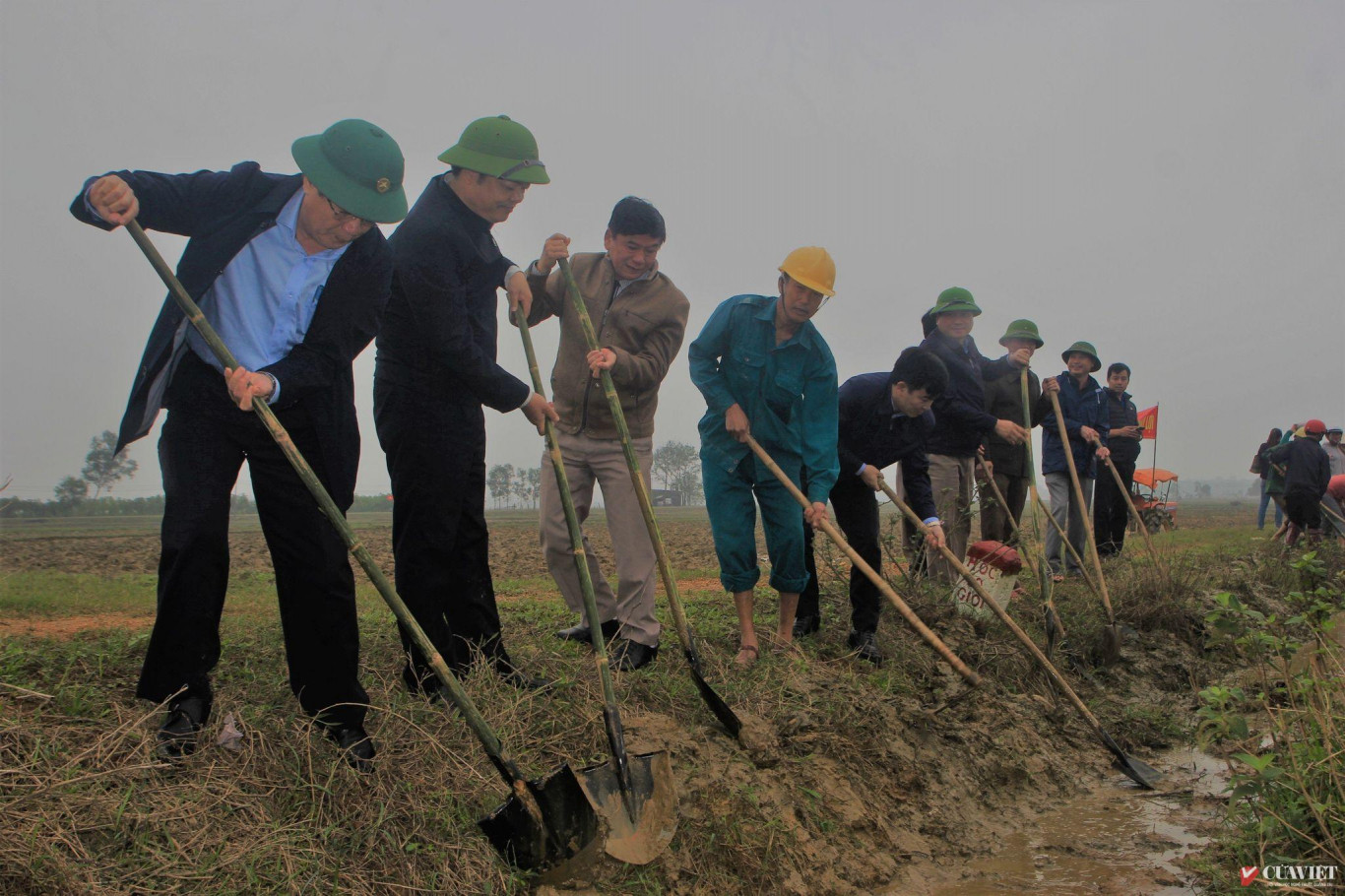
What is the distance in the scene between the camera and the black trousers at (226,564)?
271cm

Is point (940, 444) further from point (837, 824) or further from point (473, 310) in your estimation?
point (473, 310)

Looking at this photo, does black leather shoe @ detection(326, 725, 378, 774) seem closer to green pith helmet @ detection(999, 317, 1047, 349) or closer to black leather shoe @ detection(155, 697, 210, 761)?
black leather shoe @ detection(155, 697, 210, 761)

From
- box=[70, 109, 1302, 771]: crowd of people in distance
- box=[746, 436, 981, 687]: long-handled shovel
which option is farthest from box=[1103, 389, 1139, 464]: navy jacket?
box=[746, 436, 981, 687]: long-handled shovel

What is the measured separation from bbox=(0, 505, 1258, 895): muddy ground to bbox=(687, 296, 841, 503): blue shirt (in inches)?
39.2

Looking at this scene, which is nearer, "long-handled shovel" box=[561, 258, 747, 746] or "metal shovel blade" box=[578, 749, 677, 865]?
"metal shovel blade" box=[578, 749, 677, 865]

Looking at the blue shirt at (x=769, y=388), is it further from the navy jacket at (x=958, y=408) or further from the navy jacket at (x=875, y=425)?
the navy jacket at (x=958, y=408)

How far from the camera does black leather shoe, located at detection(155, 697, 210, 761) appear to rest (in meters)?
2.79

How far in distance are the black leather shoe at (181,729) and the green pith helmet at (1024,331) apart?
6024 millimetres

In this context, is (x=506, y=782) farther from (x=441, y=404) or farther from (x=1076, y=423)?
(x=1076, y=423)

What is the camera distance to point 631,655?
4.17m

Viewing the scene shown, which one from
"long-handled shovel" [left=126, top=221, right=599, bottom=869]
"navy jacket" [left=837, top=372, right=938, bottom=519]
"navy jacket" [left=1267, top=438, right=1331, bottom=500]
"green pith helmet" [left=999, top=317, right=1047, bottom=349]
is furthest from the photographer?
"navy jacket" [left=1267, top=438, right=1331, bottom=500]

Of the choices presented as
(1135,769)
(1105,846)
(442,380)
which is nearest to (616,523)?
(442,380)

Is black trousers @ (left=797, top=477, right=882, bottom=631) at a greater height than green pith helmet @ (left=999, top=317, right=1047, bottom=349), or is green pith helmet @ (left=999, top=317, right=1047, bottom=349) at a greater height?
green pith helmet @ (left=999, top=317, right=1047, bottom=349)

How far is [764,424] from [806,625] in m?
1.39
